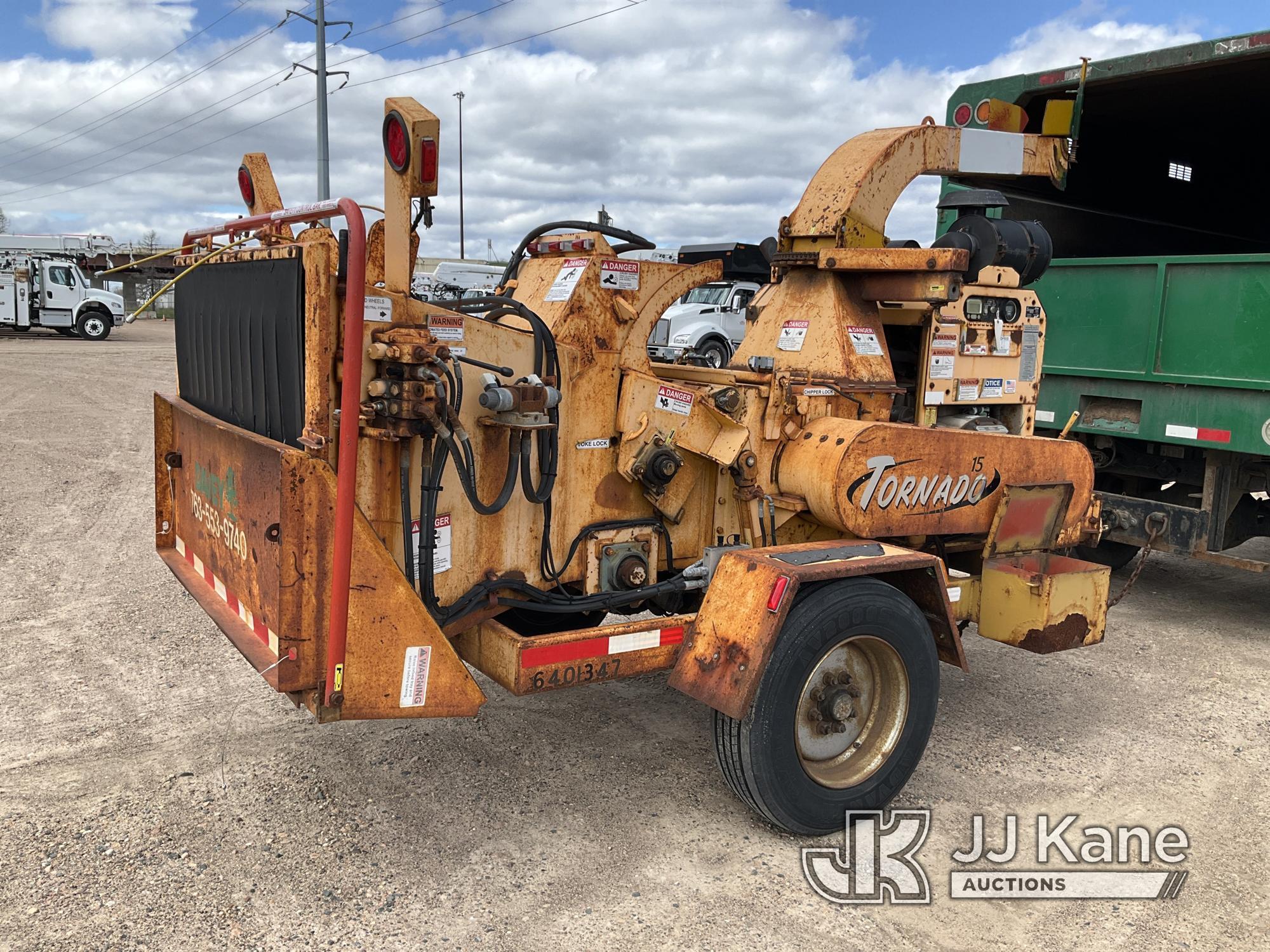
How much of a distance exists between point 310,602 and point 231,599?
0.80 meters

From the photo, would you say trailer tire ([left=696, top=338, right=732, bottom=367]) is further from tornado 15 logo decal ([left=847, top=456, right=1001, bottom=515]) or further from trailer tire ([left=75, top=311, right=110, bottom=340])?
trailer tire ([left=75, top=311, right=110, bottom=340])

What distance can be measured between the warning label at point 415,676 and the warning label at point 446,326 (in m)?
0.94

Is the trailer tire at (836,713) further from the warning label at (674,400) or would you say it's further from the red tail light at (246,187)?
the red tail light at (246,187)

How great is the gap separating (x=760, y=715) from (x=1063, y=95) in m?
5.09

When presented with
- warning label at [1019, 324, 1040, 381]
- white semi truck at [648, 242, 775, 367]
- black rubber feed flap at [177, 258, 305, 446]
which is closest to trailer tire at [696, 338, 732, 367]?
white semi truck at [648, 242, 775, 367]

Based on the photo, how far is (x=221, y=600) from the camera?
140 inches

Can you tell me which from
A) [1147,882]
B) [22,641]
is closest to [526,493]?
[1147,882]

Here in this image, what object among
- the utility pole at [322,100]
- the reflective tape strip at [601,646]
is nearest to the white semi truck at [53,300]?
the utility pole at [322,100]

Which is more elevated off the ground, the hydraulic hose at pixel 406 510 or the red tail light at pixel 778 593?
the hydraulic hose at pixel 406 510

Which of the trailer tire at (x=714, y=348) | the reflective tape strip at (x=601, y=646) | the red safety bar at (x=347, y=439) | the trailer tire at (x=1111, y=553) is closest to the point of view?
the red safety bar at (x=347, y=439)

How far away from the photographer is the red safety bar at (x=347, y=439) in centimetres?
271

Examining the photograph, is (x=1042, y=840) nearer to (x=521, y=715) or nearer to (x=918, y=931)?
(x=918, y=931)

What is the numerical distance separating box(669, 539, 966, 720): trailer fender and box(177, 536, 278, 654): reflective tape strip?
1317 mm

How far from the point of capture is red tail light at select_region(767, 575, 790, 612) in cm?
331
